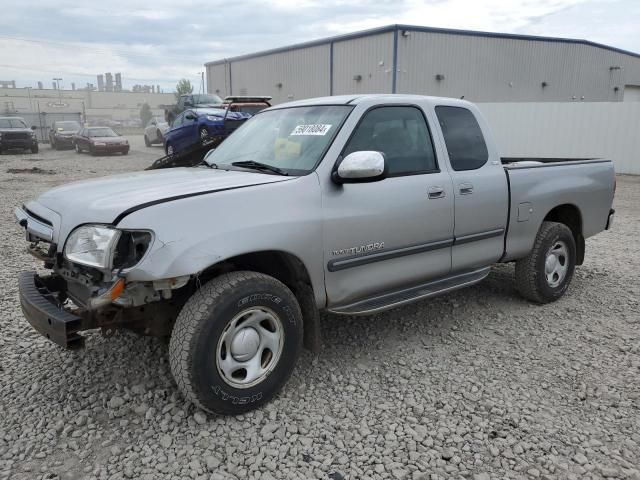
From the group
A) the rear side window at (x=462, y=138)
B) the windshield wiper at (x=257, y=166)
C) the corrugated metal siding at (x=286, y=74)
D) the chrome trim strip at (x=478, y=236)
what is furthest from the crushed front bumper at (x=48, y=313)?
the corrugated metal siding at (x=286, y=74)

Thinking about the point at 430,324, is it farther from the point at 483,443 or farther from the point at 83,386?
the point at 83,386

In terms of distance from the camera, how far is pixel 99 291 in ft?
9.01

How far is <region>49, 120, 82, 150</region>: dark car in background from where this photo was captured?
2717 centimetres

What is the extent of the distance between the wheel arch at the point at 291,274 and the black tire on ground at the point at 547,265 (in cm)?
247

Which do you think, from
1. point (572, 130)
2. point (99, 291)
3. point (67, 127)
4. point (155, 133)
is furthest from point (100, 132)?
point (99, 291)

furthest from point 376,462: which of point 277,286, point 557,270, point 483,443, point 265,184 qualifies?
point 557,270

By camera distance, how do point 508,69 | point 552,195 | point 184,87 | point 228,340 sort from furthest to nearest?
point 184,87
point 508,69
point 552,195
point 228,340

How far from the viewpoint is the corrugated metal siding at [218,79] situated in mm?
35562

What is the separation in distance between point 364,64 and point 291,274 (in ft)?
71.1

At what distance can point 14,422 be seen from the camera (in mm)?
3027

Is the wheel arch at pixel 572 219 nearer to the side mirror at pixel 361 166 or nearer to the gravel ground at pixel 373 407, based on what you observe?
the gravel ground at pixel 373 407

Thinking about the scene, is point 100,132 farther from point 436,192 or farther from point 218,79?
point 436,192

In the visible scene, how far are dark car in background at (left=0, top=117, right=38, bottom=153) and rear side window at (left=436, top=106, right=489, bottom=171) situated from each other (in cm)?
2386

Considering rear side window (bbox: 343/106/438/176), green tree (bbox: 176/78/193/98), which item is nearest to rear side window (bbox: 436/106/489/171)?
rear side window (bbox: 343/106/438/176)
